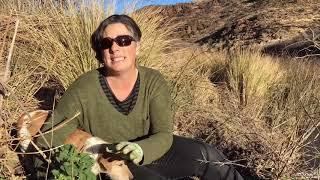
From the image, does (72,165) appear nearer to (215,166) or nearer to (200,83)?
(215,166)

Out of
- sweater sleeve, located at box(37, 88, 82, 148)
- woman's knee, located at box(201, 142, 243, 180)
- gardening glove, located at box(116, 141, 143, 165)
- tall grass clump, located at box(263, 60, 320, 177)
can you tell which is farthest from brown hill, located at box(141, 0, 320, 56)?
gardening glove, located at box(116, 141, 143, 165)

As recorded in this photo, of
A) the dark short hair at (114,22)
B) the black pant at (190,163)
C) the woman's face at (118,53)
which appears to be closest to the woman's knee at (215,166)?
the black pant at (190,163)

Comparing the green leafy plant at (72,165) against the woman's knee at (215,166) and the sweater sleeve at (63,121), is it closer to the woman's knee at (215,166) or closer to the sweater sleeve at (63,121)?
the sweater sleeve at (63,121)

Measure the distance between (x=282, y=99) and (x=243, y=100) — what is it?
1.74 ft

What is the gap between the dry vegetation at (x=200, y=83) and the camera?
4664mm

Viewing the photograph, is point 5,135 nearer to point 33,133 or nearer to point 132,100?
point 33,133

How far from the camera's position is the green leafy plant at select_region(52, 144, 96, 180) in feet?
9.78

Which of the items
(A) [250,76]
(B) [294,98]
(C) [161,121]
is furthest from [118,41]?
(A) [250,76]

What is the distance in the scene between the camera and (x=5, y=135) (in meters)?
3.45

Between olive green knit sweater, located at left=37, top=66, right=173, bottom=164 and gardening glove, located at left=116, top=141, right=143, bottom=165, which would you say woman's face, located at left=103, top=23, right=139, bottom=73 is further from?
gardening glove, located at left=116, top=141, right=143, bottom=165

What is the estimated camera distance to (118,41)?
11.5 ft

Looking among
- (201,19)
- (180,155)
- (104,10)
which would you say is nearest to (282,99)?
(104,10)

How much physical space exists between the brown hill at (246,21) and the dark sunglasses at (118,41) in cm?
870

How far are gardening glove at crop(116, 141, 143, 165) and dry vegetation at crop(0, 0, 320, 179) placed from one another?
100cm
